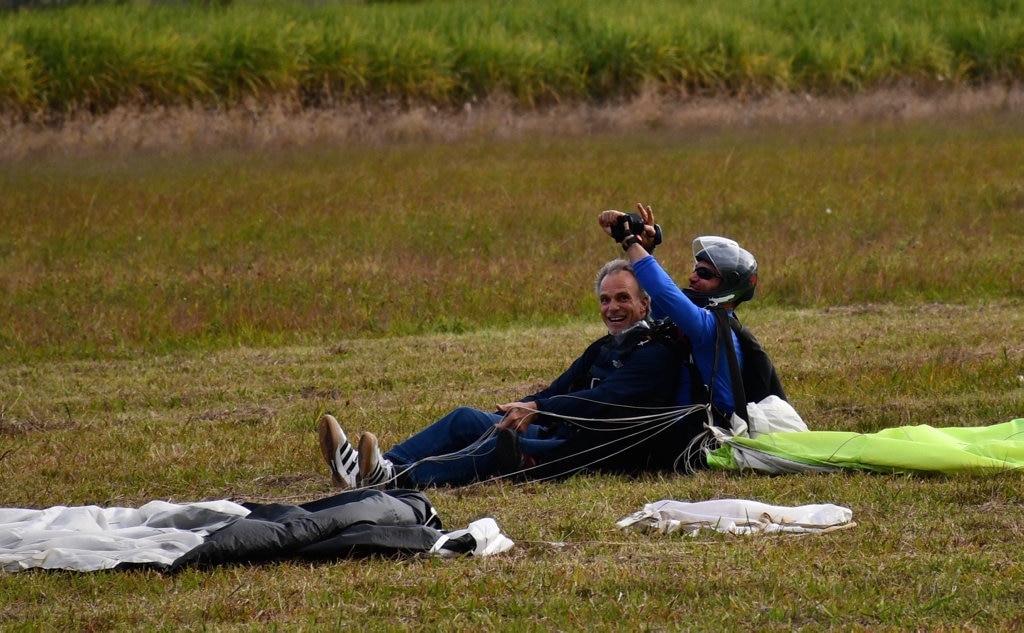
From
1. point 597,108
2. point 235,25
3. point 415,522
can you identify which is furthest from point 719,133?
point 415,522

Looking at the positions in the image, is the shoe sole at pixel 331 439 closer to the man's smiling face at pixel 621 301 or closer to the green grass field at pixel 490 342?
the green grass field at pixel 490 342

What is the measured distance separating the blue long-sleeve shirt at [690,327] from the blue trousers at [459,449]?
28.8 inches

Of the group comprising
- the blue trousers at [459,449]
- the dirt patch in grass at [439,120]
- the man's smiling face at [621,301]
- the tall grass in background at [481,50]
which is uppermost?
the tall grass in background at [481,50]

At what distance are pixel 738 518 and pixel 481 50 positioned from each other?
1895cm

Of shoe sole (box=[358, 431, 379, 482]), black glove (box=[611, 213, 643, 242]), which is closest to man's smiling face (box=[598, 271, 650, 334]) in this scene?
black glove (box=[611, 213, 643, 242])

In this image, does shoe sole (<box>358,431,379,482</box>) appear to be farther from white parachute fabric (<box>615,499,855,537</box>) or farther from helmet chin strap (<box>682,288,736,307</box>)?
helmet chin strap (<box>682,288,736,307</box>)

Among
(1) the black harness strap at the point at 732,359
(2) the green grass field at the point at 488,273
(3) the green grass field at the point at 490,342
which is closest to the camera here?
(3) the green grass field at the point at 490,342

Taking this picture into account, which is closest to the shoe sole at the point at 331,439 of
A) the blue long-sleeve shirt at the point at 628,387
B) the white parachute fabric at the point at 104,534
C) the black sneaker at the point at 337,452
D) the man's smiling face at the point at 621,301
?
the black sneaker at the point at 337,452

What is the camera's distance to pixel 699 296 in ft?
22.7

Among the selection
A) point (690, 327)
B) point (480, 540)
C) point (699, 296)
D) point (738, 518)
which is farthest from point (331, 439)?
point (738, 518)

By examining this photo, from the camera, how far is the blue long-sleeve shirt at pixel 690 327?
6.53m

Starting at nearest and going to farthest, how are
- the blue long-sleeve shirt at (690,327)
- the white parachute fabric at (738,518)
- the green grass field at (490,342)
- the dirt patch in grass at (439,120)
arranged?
the green grass field at (490,342) → the white parachute fabric at (738,518) → the blue long-sleeve shirt at (690,327) → the dirt patch in grass at (439,120)

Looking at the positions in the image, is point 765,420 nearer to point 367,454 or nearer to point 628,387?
point 628,387

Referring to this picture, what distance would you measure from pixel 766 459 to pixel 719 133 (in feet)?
53.4
